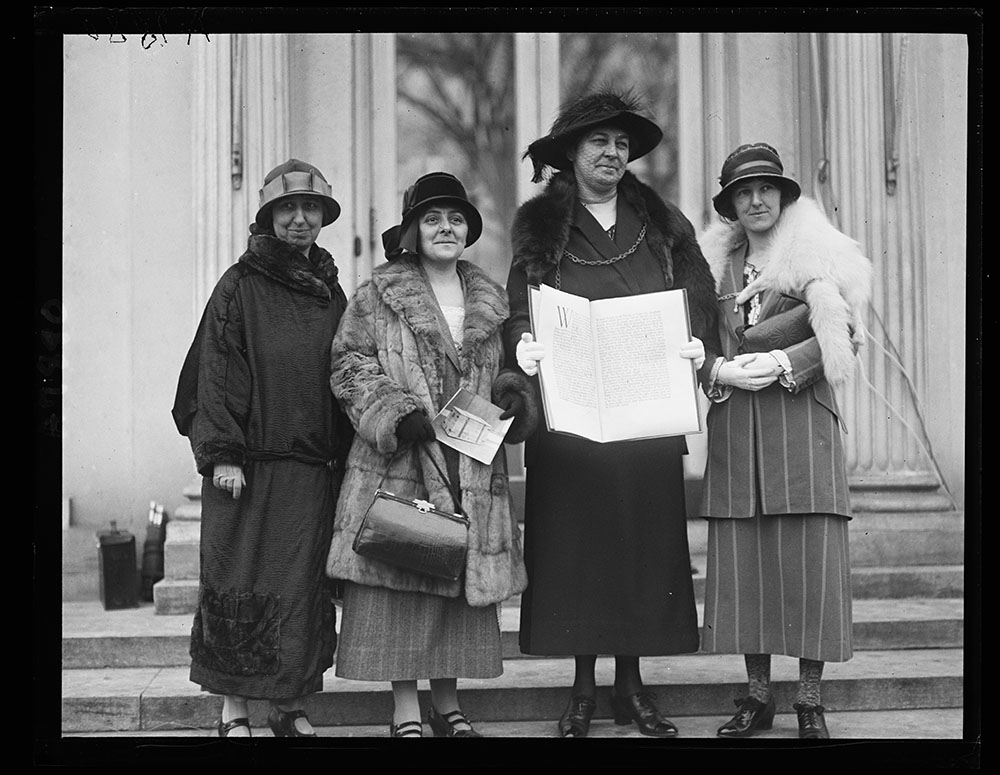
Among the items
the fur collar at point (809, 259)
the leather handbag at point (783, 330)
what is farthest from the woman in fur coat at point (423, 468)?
the fur collar at point (809, 259)

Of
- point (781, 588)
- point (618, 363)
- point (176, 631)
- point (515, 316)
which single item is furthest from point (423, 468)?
point (176, 631)

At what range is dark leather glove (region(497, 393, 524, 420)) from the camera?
175 inches

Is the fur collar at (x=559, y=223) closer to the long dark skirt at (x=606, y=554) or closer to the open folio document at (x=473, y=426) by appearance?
the open folio document at (x=473, y=426)

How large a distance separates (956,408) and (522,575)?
3050 mm

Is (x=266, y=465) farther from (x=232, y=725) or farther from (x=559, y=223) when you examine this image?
(x=559, y=223)

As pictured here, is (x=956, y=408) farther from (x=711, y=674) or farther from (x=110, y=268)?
(x=110, y=268)

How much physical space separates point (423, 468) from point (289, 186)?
1.09m

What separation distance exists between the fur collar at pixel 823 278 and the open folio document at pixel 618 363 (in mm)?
367

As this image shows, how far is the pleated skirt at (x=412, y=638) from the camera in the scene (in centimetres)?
438

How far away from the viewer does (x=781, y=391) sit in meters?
4.56

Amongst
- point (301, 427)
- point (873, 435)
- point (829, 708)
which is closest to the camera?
point (301, 427)

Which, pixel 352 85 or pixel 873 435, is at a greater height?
pixel 352 85

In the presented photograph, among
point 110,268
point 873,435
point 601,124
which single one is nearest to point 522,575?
point 601,124

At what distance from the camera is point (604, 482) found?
15.1ft
